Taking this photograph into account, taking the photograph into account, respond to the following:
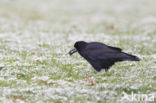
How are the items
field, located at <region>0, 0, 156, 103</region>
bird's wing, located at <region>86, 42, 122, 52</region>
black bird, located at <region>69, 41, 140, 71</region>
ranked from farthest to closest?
bird's wing, located at <region>86, 42, 122, 52</region> < black bird, located at <region>69, 41, 140, 71</region> < field, located at <region>0, 0, 156, 103</region>

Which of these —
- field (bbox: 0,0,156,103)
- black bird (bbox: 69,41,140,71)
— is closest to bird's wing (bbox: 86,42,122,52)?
black bird (bbox: 69,41,140,71)

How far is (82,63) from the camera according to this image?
42.0 ft

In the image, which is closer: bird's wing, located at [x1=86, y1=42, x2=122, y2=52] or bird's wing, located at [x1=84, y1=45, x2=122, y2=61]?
bird's wing, located at [x1=84, y1=45, x2=122, y2=61]

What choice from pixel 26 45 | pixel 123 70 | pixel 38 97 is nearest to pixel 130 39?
pixel 26 45

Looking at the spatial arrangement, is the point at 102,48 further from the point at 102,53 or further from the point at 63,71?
the point at 63,71

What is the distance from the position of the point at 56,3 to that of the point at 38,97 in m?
36.4

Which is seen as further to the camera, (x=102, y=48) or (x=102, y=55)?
(x=102, y=48)

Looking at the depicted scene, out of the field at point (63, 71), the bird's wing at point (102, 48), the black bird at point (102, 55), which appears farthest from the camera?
the bird's wing at point (102, 48)

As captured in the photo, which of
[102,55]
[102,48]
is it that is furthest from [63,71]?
[102,48]

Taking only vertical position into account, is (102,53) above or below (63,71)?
above

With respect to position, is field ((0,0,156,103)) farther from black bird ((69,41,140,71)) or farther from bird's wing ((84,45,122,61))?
bird's wing ((84,45,122,61))

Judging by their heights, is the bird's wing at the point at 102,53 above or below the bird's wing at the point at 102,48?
below

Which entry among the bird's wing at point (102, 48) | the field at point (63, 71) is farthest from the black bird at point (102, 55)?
the field at point (63, 71)

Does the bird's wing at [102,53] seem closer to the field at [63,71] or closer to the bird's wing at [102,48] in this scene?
the bird's wing at [102,48]
